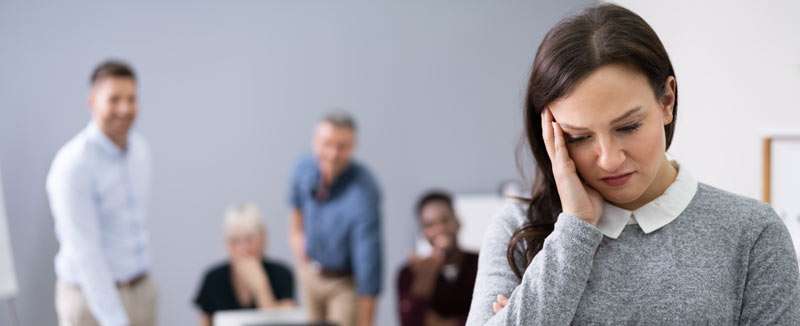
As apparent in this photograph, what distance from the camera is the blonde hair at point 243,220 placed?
4.51m

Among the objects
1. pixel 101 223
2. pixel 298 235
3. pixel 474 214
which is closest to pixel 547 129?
pixel 101 223

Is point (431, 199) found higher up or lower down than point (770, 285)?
lower down

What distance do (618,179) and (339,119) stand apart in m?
3.53

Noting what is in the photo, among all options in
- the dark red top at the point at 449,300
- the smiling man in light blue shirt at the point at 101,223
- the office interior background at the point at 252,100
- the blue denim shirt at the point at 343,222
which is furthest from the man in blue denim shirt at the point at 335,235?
the smiling man in light blue shirt at the point at 101,223

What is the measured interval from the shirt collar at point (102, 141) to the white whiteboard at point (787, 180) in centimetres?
249

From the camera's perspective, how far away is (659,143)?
1.16 m

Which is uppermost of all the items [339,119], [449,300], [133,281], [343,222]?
[339,119]

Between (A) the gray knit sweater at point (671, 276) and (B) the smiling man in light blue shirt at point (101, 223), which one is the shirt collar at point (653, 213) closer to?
(A) the gray knit sweater at point (671, 276)

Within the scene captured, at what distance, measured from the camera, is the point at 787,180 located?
2.46m

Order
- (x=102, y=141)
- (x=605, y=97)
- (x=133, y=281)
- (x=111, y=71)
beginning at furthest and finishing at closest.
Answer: (x=111, y=71) → (x=133, y=281) → (x=102, y=141) → (x=605, y=97)

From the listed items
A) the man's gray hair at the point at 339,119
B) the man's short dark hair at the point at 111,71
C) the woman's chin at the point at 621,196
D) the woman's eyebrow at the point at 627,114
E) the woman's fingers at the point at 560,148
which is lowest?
the man's gray hair at the point at 339,119

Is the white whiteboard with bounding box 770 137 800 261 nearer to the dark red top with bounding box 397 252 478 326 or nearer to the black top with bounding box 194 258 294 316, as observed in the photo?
the dark red top with bounding box 397 252 478 326

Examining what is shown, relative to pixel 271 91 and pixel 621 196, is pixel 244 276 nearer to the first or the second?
pixel 271 91

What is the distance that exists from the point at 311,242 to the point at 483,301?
3322mm
